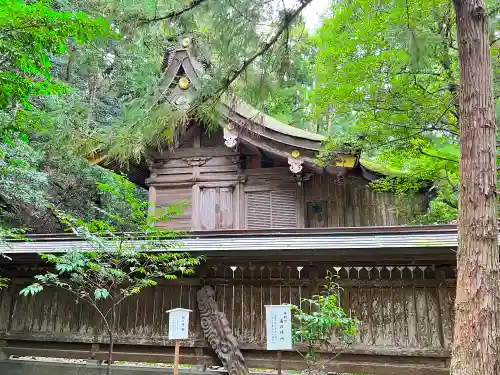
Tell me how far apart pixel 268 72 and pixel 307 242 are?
2.74m

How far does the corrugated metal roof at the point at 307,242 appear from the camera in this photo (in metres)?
6.15

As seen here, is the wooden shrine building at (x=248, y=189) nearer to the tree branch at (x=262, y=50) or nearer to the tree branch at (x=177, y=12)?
the tree branch at (x=262, y=50)

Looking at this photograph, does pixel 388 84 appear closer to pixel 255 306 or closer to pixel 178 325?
pixel 255 306

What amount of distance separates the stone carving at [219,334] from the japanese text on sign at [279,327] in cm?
144

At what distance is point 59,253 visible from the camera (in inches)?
279

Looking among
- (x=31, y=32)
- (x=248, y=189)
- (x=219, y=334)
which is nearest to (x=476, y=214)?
(x=219, y=334)

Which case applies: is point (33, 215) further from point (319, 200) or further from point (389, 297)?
point (389, 297)

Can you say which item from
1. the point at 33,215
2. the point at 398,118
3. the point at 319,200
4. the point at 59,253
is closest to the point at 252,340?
the point at 59,253

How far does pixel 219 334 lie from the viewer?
22.1 ft

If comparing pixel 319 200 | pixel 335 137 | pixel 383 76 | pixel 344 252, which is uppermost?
pixel 383 76

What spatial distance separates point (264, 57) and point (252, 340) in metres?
4.58

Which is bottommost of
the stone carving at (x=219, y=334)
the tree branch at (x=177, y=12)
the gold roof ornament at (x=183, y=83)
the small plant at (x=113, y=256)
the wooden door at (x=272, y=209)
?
the stone carving at (x=219, y=334)

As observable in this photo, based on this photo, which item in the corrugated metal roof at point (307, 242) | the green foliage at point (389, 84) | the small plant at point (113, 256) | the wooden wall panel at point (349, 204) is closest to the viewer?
the small plant at point (113, 256)

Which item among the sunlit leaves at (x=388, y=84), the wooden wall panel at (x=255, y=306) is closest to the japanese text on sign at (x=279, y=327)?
the wooden wall panel at (x=255, y=306)
